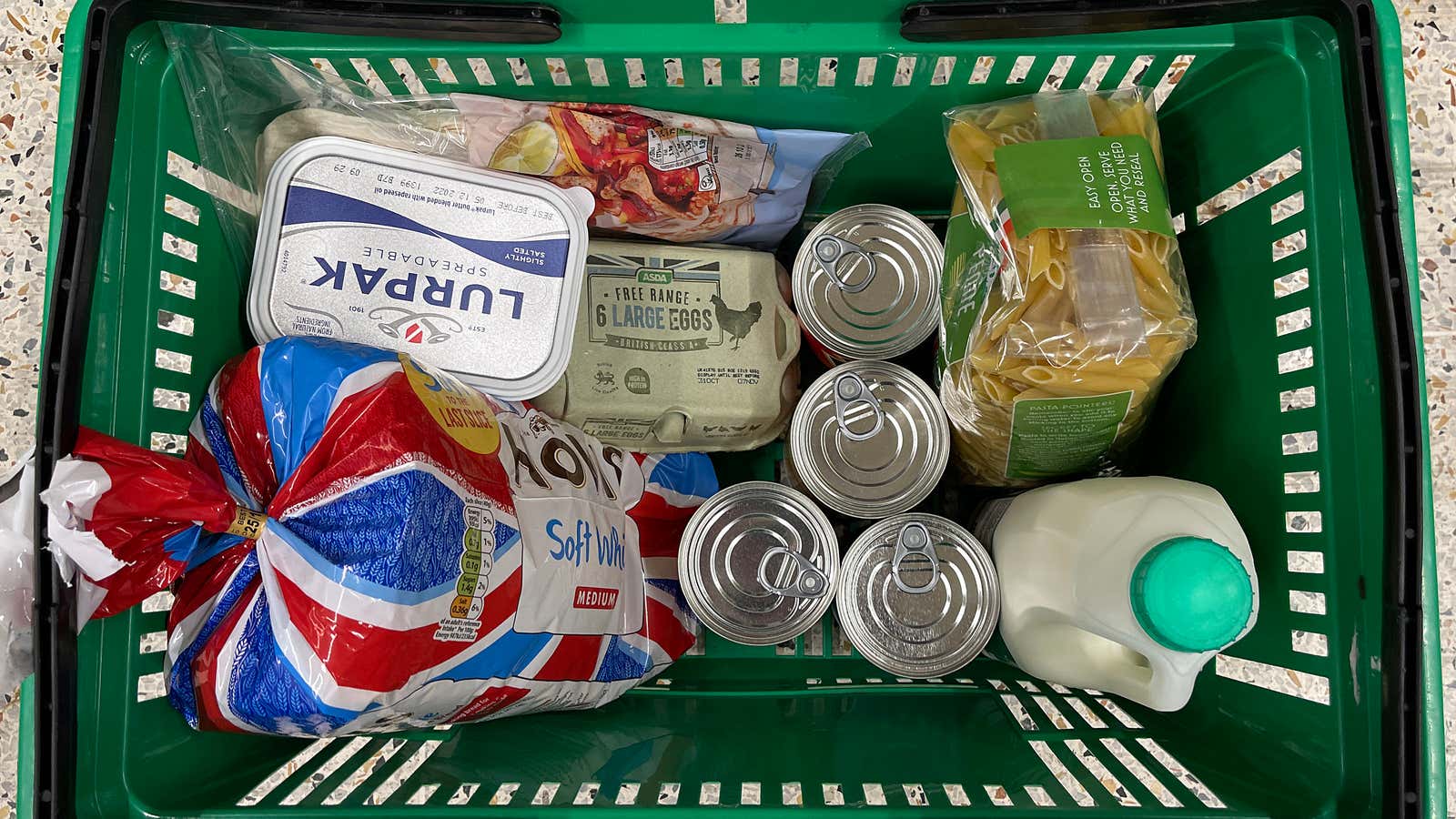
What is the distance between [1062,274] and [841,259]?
21cm

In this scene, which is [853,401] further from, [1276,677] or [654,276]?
[1276,677]

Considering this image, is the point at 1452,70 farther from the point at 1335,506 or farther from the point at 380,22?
the point at 380,22

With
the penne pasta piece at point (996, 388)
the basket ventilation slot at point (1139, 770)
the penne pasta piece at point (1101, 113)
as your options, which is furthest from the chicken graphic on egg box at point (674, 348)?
the basket ventilation slot at point (1139, 770)

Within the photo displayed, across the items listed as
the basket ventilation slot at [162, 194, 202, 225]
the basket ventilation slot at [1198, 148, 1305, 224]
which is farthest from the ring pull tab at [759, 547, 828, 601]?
the basket ventilation slot at [162, 194, 202, 225]

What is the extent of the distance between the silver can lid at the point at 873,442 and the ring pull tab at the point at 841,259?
74 millimetres

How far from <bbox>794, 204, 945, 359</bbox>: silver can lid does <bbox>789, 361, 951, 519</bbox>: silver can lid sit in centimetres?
3

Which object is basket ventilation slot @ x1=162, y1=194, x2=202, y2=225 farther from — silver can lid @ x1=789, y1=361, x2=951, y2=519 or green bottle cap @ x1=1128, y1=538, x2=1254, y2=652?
green bottle cap @ x1=1128, y1=538, x2=1254, y2=652

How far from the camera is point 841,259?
0.80 meters

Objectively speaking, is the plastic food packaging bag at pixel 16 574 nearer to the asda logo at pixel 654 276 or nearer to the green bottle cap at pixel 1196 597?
the asda logo at pixel 654 276

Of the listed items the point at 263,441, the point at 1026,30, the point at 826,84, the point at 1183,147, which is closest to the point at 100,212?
the point at 263,441

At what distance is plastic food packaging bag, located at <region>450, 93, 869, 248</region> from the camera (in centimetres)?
79

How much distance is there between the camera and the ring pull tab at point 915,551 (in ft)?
2.36

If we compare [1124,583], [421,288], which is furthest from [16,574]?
[1124,583]

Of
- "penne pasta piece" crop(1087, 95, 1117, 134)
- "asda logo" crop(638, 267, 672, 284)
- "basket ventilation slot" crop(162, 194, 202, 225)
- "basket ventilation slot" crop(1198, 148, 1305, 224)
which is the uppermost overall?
"penne pasta piece" crop(1087, 95, 1117, 134)
